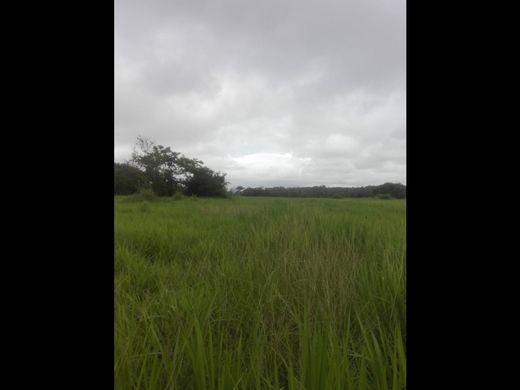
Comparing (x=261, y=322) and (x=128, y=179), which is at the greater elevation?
(x=128, y=179)

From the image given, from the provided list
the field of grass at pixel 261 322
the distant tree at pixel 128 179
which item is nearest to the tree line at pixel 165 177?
the distant tree at pixel 128 179

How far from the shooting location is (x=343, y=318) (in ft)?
3.42

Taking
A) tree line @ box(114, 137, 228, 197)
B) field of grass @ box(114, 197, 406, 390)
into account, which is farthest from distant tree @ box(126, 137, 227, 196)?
field of grass @ box(114, 197, 406, 390)

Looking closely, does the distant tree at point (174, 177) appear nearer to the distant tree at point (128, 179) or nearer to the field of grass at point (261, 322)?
the distant tree at point (128, 179)

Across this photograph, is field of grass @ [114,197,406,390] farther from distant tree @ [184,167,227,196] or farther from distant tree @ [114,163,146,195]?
distant tree @ [184,167,227,196]

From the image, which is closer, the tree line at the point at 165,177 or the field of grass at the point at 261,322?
the field of grass at the point at 261,322

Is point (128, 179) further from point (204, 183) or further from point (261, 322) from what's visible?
point (261, 322)

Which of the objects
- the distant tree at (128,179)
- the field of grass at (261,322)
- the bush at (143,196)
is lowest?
the field of grass at (261,322)

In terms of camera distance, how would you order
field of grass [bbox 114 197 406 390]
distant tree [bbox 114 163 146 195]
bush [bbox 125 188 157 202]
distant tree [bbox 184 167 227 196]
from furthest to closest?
distant tree [bbox 184 167 227 196]
distant tree [bbox 114 163 146 195]
bush [bbox 125 188 157 202]
field of grass [bbox 114 197 406 390]

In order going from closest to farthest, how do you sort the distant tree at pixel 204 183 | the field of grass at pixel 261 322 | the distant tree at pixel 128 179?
the field of grass at pixel 261 322 → the distant tree at pixel 128 179 → the distant tree at pixel 204 183

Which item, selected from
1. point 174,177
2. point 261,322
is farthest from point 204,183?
point 261,322

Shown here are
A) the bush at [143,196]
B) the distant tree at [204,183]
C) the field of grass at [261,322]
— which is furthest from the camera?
the distant tree at [204,183]

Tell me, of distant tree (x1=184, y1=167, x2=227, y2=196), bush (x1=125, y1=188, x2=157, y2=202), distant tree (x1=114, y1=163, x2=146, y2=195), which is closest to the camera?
bush (x1=125, y1=188, x2=157, y2=202)
